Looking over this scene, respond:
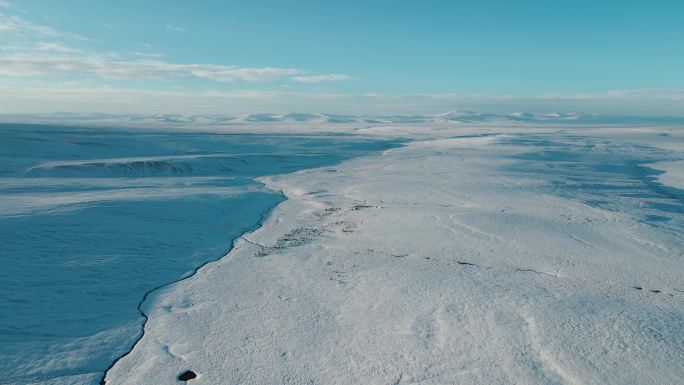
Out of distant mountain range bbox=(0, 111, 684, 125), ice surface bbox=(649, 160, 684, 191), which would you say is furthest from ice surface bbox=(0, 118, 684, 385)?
distant mountain range bbox=(0, 111, 684, 125)

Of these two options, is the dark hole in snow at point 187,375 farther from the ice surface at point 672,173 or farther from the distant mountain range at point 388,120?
the distant mountain range at point 388,120

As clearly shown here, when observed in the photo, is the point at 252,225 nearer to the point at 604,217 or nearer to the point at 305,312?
the point at 305,312

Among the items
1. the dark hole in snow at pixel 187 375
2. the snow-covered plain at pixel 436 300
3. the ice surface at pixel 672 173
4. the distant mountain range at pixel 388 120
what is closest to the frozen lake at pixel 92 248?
the snow-covered plain at pixel 436 300

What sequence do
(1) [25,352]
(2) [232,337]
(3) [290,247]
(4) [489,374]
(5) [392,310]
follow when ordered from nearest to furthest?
(4) [489,374], (1) [25,352], (2) [232,337], (5) [392,310], (3) [290,247]

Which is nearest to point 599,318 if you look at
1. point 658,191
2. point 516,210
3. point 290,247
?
point 290,247

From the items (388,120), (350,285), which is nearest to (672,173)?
(350,285)
